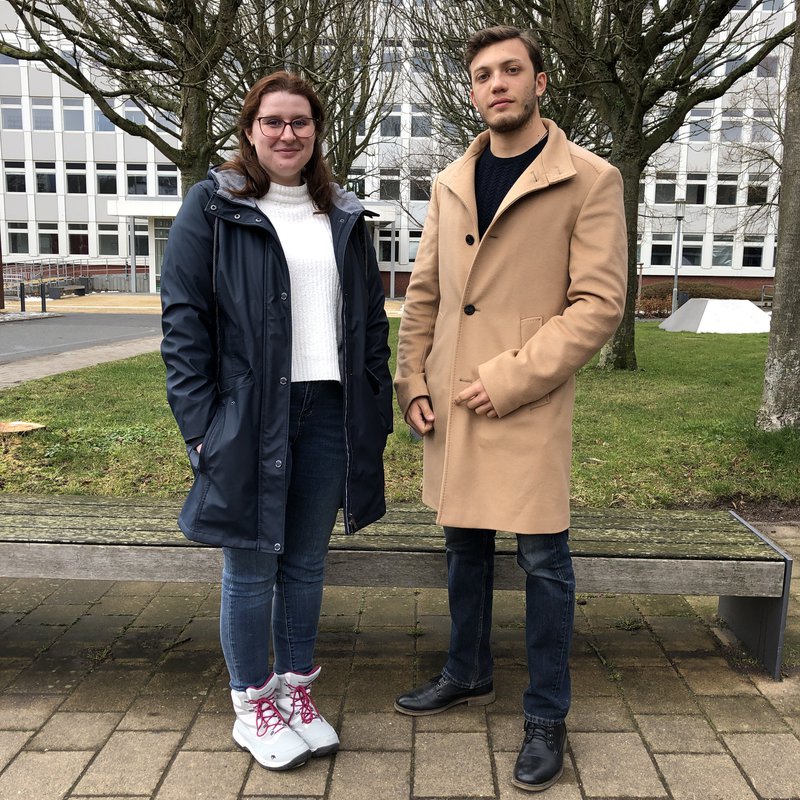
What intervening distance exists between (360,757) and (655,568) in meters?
1.26

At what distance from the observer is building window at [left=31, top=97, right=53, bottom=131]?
45.1 m

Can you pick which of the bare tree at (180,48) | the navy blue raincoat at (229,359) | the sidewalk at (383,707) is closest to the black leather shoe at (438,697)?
the sidewalk at (383,707)

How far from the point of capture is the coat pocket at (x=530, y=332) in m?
2.51

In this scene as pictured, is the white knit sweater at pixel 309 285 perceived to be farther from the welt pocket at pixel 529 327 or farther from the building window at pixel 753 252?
the building window at pixel 753 252

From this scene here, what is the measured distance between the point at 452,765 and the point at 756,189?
43.2 meters

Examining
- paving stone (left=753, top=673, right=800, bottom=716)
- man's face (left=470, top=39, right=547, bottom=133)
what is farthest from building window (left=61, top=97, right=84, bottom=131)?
paving stone (left=753, top=673, right=800, bottom=716)

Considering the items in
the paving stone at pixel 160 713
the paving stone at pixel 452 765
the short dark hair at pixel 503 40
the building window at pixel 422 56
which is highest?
the building window at pixel 422 56

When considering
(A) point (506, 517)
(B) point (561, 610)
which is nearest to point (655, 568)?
(B) point (561, 610)

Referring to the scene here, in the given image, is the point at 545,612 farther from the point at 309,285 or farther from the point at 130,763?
the point at 130,763

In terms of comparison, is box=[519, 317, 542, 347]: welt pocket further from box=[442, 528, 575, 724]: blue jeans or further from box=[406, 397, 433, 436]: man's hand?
box=[442, 528, 575, 724]: blue jeans

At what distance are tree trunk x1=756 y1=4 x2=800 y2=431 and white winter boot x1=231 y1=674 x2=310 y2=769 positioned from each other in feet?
15.6

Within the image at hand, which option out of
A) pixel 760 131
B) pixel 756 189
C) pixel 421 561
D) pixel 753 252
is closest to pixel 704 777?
pixel 421 561

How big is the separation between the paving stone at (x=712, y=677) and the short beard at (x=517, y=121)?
2.14 metres

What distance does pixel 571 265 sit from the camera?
2479mm
